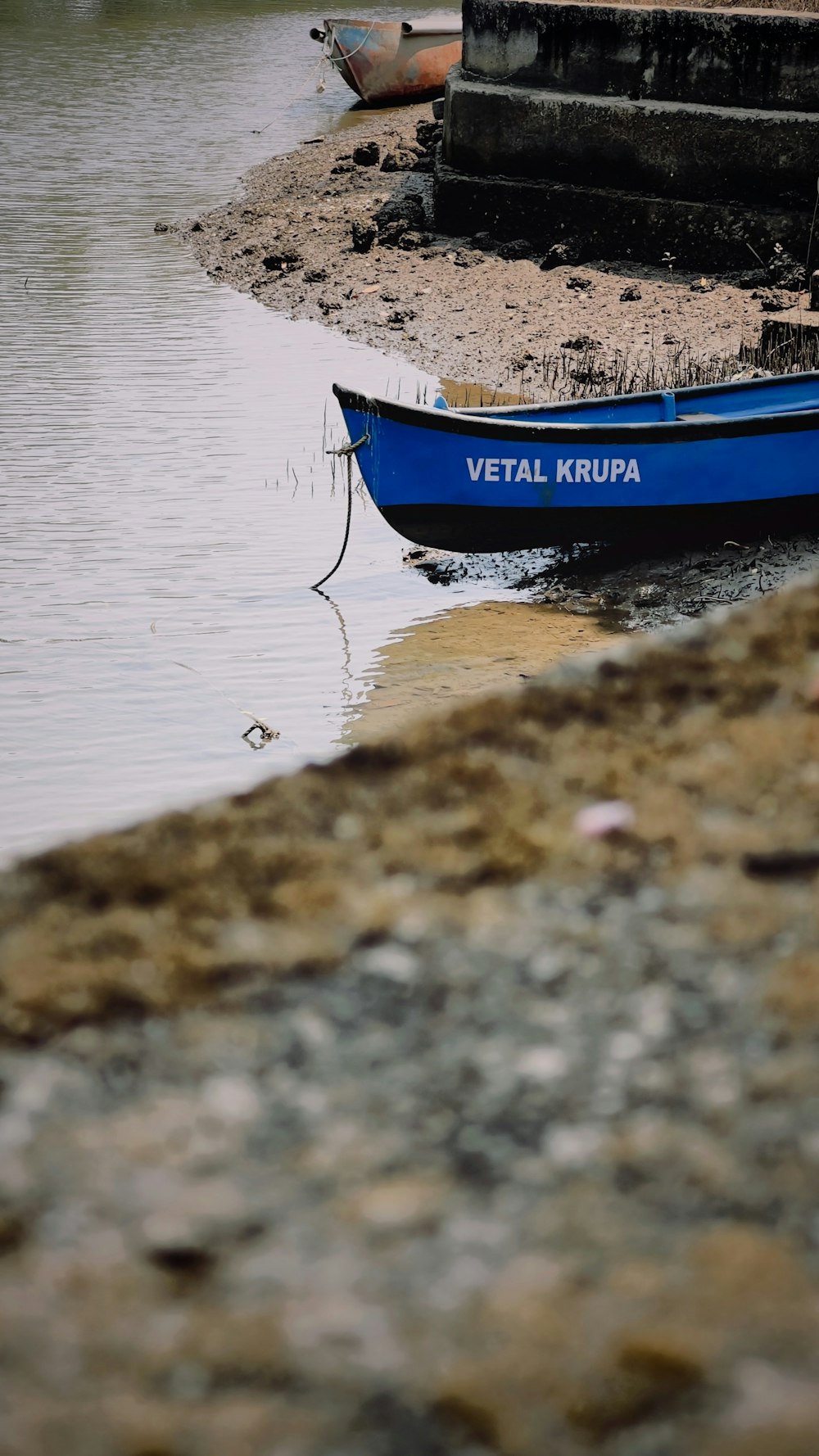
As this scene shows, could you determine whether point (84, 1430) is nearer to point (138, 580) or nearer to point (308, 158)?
point (138, 580)

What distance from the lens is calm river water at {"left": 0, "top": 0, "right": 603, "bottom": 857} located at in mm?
5754

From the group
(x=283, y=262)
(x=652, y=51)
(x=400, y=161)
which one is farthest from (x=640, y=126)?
(x=400, y=161)

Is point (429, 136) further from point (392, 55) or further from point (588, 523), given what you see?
point (588, 523)

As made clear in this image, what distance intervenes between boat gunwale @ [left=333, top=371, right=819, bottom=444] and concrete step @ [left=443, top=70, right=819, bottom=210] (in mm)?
5211

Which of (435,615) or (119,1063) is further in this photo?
(435,615)

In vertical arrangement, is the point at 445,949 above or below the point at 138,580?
above

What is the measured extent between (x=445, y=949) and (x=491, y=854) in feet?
0.82

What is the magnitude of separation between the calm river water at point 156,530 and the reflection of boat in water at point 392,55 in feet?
16.9

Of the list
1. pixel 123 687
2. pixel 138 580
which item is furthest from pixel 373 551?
pixel 123 687

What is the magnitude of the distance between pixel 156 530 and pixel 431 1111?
6589mm

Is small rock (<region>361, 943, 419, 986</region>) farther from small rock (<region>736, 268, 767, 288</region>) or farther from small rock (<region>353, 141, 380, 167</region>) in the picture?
small rock (<region>353, 141, 380, 167</region>)

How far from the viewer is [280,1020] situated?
72.4 inches

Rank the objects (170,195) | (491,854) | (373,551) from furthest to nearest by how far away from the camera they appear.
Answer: (170,195), (373,551), (491,854)

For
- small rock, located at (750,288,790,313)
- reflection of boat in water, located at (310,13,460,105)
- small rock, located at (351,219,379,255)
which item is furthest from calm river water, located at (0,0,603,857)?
reflection of boat in water, located at (310,13,460,105)
